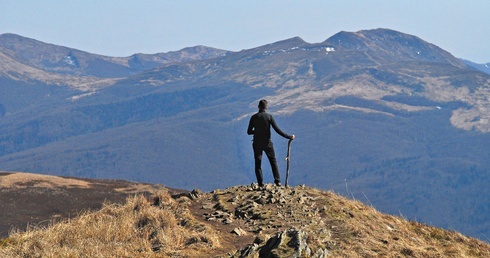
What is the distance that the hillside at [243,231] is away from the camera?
12.9 metres

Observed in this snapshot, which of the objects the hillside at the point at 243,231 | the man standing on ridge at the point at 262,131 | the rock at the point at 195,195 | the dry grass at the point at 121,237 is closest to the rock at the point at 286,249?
the hillside at the point at 243,231

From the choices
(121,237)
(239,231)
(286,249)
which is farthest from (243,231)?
(286,249)

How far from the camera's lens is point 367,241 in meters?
14.7

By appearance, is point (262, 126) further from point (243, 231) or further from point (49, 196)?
point (49, 196)

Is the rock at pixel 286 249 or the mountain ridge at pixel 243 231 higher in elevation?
the rock at pixel 286 249

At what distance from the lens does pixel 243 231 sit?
15.6 meters

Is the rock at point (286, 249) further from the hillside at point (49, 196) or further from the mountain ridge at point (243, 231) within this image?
the hillside at point (49, 196)

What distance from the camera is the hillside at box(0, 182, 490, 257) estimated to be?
12859mm

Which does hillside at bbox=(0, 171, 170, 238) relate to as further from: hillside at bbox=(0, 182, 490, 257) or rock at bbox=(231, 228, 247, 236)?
rock at bbox=(231, 228, 247, 236)

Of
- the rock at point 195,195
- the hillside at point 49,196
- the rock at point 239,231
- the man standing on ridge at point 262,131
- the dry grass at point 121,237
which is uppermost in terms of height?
the man standing on ridge at point 262,131

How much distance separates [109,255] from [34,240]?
1.92 meters

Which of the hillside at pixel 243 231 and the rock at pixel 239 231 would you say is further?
the rock at pixel 239 231

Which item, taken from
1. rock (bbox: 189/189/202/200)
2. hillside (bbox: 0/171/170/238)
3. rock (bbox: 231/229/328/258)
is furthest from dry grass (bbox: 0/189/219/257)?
hillside (bbox: 0/171/170/238)

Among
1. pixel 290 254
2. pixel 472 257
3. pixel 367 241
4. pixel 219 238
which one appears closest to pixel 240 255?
pixel 290 254
